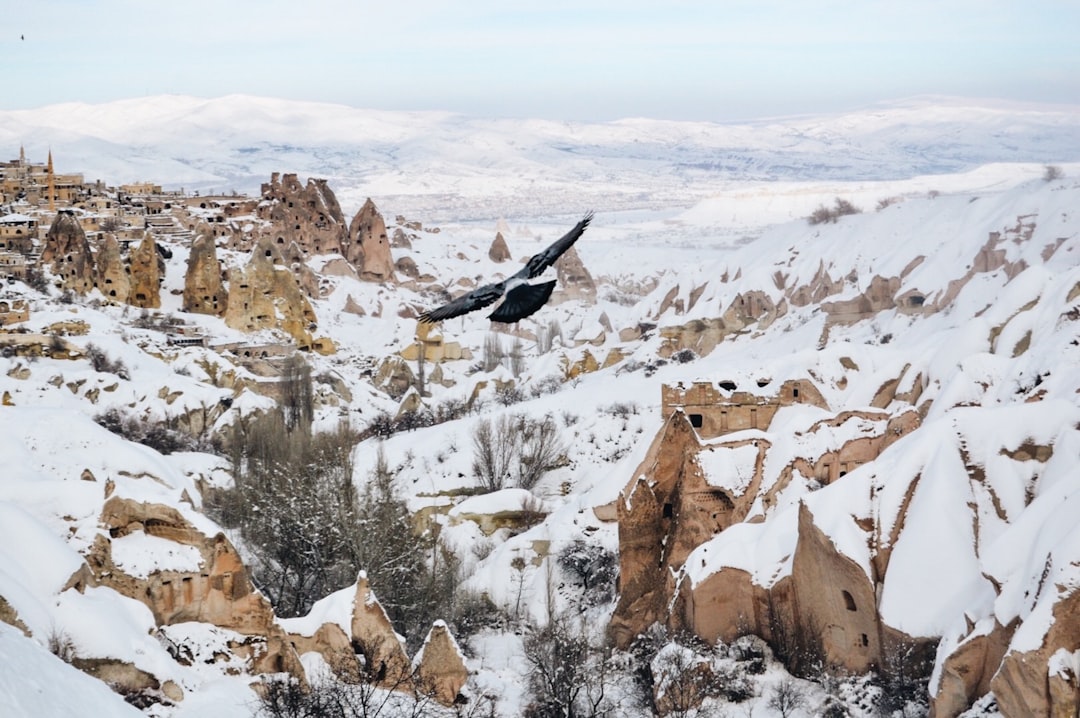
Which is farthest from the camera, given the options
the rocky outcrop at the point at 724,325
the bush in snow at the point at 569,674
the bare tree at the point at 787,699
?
the rocky outcrop at the point at 724,325

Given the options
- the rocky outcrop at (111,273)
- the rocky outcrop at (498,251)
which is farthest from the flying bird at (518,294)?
the rocky outcrop at (498,251)

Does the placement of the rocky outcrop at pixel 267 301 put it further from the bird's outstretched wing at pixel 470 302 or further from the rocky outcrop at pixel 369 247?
the bird's outstretched wing at pixel 470 302

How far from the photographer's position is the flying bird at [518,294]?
16.4 metres

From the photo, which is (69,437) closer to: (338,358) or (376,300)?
(338,358)

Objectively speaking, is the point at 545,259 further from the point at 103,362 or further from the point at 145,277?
the point at 145,277

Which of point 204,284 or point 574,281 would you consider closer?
point 204,284

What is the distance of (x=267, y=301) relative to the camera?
77312 millimetres

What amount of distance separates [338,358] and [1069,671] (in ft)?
186

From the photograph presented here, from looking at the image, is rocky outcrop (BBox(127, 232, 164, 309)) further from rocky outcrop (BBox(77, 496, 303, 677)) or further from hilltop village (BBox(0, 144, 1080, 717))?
rocky outcrop (BBox(77, 496, 303, 677))

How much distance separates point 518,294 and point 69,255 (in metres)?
62.9

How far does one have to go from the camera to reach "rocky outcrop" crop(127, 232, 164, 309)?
7612cm

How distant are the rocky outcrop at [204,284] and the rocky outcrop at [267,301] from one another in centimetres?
59

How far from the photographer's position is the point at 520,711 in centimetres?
2766

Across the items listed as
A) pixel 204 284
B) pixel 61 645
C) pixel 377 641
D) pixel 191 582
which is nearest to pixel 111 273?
pixel 204 284
